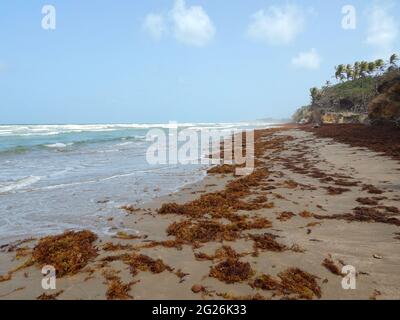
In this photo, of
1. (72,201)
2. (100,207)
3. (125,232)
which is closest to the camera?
(125,232)

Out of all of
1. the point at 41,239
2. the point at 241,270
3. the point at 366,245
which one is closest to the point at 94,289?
the point at 241,270

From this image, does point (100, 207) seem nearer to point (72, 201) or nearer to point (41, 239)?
point (72, 201)

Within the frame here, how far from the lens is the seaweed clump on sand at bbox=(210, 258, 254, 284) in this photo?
3.59 m

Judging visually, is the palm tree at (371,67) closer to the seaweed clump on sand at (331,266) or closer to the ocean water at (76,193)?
the ocean water at (76,193)

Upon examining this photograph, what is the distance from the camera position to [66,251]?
4.42 m

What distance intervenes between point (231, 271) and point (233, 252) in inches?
23.1

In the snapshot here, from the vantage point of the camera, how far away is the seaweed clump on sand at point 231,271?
359 cm

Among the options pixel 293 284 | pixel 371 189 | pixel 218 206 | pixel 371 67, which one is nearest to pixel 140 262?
pixel 293 284

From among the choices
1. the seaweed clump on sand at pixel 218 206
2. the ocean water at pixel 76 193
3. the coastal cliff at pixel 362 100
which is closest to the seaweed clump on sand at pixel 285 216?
the seaweed clump on sand at pixel 218 206

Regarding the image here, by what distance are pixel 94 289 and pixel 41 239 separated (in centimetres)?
206

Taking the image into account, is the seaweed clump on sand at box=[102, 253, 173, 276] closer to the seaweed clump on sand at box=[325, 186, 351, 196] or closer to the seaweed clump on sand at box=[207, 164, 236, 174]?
the seaweed clump on sand at box=[325, 186, 351, 196]

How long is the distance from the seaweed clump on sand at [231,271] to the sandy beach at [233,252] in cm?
1

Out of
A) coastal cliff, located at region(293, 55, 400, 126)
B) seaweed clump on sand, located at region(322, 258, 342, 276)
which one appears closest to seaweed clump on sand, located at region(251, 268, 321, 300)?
seaweed clump on sand, located at region(322, 258, 342, 276)
